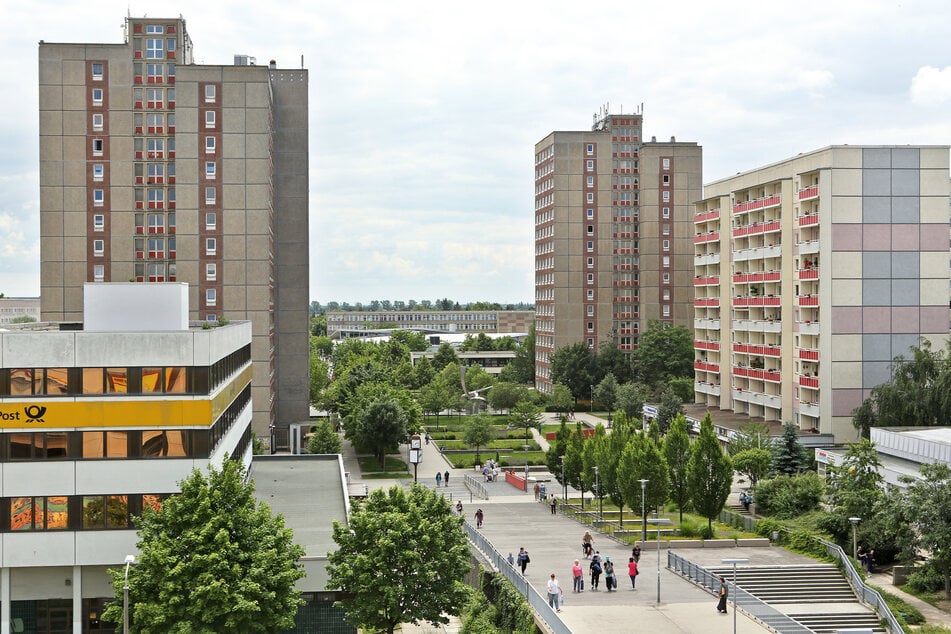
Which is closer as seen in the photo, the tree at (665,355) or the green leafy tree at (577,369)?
the tree at (665,355)

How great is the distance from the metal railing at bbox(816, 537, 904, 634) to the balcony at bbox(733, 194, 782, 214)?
39849 millimetres

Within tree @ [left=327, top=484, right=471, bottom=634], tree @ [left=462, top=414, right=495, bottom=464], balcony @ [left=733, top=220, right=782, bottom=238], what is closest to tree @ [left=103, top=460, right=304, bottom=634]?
tree @ [left=327, top=484, right=471, bottom=634]

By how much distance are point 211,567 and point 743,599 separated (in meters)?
20.0

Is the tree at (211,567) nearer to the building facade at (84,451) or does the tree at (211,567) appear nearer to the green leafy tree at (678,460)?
the building facade at (84,451)

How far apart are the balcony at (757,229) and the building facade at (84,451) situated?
55475mm

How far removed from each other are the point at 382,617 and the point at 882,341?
1941 inches

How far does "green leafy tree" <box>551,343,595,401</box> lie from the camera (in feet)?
416

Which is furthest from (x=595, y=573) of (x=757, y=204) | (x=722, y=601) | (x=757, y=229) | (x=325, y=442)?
(x=757, y=204)

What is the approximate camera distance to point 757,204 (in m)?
86.8

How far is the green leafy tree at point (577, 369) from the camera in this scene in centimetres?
12694

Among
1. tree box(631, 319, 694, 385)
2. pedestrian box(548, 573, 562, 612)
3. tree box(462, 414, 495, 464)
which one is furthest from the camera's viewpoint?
tree box(631, 319, 694, 385)

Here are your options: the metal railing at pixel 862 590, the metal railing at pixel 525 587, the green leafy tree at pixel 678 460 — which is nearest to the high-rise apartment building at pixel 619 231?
the green leafy tree at pixel 678 460

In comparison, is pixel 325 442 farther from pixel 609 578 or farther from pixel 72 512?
pixel 72 512

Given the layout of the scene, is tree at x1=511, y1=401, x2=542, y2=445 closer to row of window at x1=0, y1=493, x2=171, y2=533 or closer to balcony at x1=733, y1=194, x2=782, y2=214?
balcony at x1=733, y1=194, x2=782, y2=214
